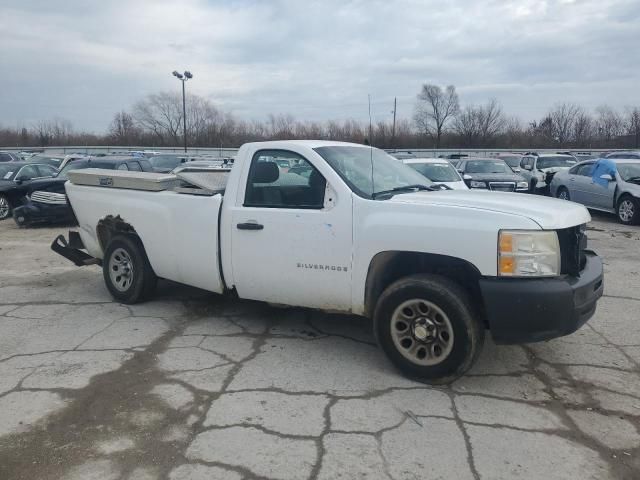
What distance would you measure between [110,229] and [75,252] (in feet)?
2.91

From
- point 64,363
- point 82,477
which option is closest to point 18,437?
point 82,477

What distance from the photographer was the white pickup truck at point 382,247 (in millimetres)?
3607

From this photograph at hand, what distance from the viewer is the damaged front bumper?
22.1ft

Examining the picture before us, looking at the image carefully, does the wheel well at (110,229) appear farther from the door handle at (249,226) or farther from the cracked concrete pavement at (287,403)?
the door handle at (249,226)

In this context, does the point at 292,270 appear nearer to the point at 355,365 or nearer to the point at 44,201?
the point at 355,365

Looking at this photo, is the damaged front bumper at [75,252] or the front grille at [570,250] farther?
the damaged front bumper at [75,252]

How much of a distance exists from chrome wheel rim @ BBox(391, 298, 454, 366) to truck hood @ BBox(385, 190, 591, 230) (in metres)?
0.79

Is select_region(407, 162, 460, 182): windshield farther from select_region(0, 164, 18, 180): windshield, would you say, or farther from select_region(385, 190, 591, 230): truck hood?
select_region(0, 164, 18, 180): windshield

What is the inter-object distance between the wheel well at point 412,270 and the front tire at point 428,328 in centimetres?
16

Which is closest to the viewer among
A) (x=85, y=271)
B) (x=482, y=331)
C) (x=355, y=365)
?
(x=482, y=331)

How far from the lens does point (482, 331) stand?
3.86m

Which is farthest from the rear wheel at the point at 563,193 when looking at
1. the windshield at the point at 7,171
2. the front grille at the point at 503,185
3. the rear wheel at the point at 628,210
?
the windshield at the point at 7,171

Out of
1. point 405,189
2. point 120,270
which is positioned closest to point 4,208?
point 120,270

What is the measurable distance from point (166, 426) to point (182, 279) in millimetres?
2269
